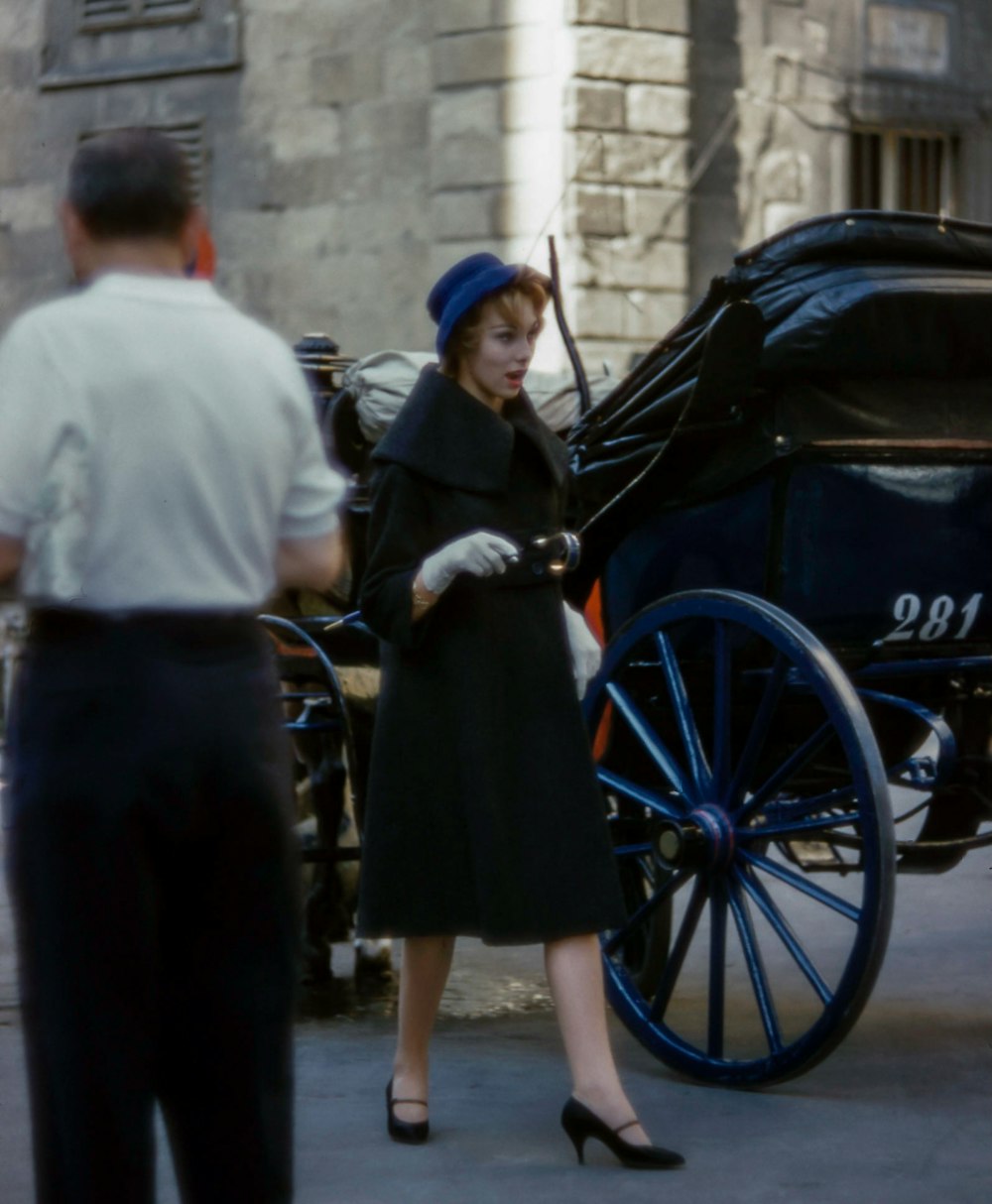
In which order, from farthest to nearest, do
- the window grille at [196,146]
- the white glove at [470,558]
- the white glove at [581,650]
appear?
1. the window grille at [196,146]
2. the white glove at [581,650]
3. the white glove at [470,558]

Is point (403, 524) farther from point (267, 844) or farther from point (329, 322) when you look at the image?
point (329, 322)

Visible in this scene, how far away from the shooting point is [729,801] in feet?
16.4

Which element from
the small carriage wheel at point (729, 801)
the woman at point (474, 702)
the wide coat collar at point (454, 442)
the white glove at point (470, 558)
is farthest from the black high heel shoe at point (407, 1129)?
the wide coat collar at point (454, 442)

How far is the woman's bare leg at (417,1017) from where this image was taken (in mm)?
4660

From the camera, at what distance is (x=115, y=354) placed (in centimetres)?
286

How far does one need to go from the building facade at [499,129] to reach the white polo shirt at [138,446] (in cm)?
998

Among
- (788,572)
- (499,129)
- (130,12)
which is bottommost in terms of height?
(788,572)

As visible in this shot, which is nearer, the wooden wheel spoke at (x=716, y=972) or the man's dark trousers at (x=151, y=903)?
the man's dark trousers at (x=151, y=903)

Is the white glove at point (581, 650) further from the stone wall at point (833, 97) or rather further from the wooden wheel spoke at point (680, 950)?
the stone wall at point (833, 97)

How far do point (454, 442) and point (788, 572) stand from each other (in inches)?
33.6

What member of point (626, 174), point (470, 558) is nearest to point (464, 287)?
point (470, 558)

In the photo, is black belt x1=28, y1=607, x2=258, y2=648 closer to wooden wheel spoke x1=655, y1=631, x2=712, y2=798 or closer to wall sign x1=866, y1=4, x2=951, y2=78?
wooden wheel spoke x1=655, y1=631, x2=712, y2=798

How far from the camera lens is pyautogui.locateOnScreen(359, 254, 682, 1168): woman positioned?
4.54 m

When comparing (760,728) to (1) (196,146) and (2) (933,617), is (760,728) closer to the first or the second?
(2) (933,617)
